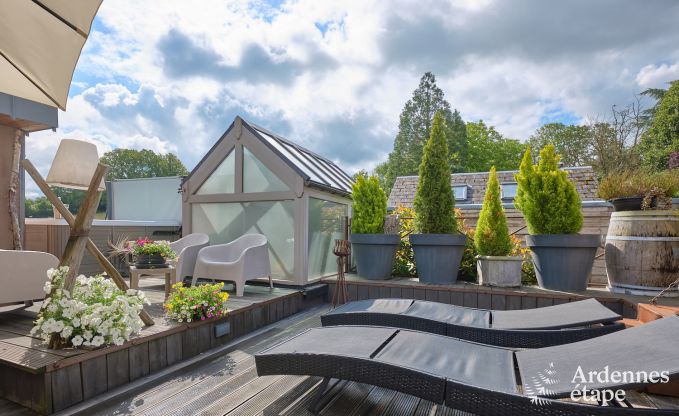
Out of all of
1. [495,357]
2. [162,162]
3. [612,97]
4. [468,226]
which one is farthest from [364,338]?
[162,162]

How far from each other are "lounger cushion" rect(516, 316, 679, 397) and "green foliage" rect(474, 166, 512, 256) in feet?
8.92

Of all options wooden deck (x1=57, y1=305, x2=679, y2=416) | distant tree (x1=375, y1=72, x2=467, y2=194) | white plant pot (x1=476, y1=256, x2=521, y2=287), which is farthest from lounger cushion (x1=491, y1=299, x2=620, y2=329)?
distant tree (x1=375, y1=72, x2=467, y2=194)

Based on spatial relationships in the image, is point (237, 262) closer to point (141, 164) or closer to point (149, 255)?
point (149, 255)

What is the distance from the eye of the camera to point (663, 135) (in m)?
16.1

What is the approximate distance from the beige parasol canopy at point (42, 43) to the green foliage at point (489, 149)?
79.0 feet

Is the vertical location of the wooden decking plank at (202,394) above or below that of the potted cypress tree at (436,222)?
below

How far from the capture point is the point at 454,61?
8703mm

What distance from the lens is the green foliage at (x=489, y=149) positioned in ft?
80.5

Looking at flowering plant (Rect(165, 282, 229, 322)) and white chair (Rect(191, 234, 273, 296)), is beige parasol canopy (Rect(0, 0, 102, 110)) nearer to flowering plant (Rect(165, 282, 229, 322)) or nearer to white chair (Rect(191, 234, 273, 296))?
flowering plant (Rect(165, 282, 229, 322))

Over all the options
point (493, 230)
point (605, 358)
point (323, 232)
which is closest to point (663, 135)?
point (493, 230)

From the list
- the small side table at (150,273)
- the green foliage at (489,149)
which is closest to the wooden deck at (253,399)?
the small side table at (150,273)

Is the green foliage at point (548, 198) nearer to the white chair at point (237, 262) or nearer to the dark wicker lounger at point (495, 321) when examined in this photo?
the dark wicker lounger at point (495, 321)

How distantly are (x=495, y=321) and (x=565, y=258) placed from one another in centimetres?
198

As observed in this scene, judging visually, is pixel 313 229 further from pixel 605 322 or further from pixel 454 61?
pixel 454 61
